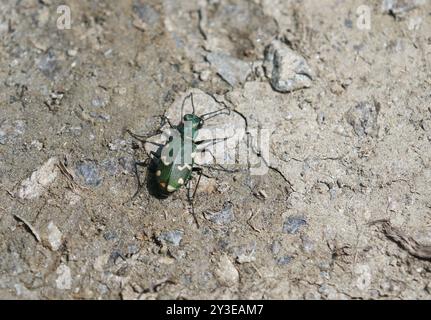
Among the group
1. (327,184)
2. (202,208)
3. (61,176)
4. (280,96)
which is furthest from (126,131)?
(327,184)

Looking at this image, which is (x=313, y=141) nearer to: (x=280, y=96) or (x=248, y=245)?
(x=280, y=96)

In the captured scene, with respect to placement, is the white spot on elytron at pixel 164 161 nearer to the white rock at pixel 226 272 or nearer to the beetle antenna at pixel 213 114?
the beetle antenna at pixel 213 114

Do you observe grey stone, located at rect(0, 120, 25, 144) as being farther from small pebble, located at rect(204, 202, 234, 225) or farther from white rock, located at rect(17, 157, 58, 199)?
small pebble, located at rect(204, 202, 234, 225)

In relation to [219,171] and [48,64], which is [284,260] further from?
[48,64]

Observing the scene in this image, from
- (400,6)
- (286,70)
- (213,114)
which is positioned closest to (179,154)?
(213,114)

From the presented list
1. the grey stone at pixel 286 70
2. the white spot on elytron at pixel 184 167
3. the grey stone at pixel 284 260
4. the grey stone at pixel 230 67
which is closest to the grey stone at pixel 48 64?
the grey stone at pixel 230 67

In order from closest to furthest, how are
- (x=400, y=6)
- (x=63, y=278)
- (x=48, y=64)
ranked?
(x=63, y=278) → (x=48, y=64) → (x=400, y=6)
